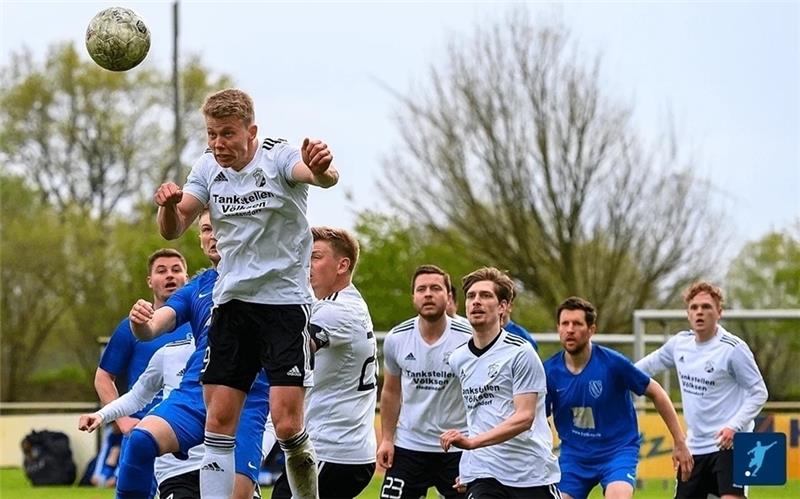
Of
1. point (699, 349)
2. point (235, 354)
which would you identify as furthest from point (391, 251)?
point (235, 354)

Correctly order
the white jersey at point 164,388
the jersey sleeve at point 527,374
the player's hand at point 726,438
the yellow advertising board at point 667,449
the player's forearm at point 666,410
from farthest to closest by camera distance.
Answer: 1. the yellow advertising board at point 667,449
2. the player's hand at point 726,438
3. the player's forearm at point 666,410
4. the white jersey at point 164,388
5. the jersey sleeve at point 527,374

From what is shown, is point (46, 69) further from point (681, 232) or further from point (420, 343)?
point (420, 343)

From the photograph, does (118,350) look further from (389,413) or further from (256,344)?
(256,344)

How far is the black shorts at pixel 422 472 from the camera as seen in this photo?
10.6 metres

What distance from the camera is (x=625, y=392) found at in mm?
10914

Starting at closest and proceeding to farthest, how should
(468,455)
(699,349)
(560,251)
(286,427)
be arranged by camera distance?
(286,427) < (468,455) < (699,349) < (560,251)

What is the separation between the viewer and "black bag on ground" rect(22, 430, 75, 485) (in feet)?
75.6

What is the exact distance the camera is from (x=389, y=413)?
11039mm

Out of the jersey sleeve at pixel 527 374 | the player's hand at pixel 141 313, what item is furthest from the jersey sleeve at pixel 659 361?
the player's hand at pixel 141 313

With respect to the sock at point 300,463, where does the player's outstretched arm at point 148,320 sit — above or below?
above

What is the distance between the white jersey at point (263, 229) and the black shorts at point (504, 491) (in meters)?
2.18

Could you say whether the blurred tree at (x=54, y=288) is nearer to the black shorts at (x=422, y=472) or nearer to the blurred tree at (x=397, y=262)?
the blurred tree at (x=397, y=262)

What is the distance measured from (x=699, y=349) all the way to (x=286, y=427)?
630 cm

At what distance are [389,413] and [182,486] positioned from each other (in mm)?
2081
